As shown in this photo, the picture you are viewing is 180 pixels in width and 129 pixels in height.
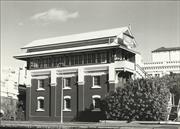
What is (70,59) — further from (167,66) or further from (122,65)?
(167,66)

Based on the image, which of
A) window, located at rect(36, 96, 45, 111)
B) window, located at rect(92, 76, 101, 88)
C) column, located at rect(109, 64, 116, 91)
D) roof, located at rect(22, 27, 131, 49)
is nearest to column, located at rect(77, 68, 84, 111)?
window, located at rect(92, 76, 101, 88)

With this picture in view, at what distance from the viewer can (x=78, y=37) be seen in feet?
165

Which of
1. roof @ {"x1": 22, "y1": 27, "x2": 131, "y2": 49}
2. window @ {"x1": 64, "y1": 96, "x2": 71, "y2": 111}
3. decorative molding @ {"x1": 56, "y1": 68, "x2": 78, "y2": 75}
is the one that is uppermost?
roof @ {"x1": 22, "y1": 27, "x2": 131, "y2": 49}

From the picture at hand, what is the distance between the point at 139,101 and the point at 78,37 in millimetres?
16765

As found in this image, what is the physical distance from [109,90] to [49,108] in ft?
32.6

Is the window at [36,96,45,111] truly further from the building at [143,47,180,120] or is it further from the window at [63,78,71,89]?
the building at [143,47,180,120]

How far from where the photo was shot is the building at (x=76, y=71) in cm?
4438

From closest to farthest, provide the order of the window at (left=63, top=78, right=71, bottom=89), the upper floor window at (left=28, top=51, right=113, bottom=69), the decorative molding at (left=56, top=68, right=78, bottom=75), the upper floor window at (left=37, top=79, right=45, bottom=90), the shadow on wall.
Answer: the shadow on wall → the upper floor window at (left=28, top=51, right=113, bottom=69) → the decorative molding at (left=56, top=68, right=78, bottom=75) → the window at (left=63, top=78, right=71, bottom=89) → the upper floor window at (left=37, top=79, right=45, bottom=90)

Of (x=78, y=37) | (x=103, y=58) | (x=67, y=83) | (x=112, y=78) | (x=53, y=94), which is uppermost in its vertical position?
(x=78, y=37)

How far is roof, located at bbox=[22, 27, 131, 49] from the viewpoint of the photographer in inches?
1850

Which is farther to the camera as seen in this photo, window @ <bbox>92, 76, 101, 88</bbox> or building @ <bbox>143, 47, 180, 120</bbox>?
window @ <bbox>92, 76, 101, 88</bbox>

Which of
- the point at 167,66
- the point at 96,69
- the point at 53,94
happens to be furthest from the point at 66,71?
the point at 167,66

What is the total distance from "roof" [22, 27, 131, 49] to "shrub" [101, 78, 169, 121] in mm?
9699

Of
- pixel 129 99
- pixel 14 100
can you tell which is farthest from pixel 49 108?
pixel 129 99
